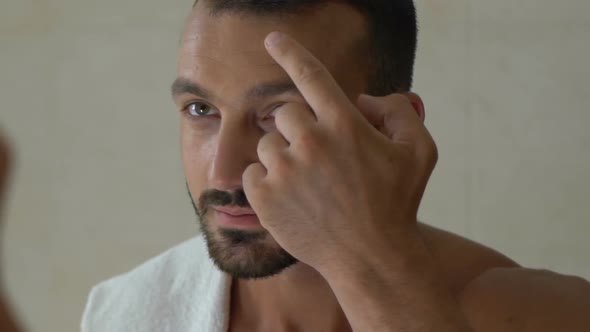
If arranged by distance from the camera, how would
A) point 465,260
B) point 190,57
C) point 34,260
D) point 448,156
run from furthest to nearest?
point 34,260 → point 448,156 → point 465,260 → point 190,57

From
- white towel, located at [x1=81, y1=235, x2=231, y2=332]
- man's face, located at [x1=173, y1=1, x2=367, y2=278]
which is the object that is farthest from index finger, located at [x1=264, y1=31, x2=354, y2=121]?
white towel, located at [x1=81, y1=235, x2=231, y2=332]

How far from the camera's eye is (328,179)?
563mm

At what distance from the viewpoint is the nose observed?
68 cm

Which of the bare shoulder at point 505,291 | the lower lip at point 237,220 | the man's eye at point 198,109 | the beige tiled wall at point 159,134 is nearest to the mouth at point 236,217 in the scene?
the lower lip at point 237,220

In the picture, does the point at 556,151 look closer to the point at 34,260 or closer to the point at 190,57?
the point at 190,57

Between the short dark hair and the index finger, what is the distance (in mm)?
136

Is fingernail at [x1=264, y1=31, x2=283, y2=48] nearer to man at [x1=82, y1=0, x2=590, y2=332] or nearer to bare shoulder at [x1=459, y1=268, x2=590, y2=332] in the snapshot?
man at [x1=82, y1=0, x2=590, y2=332]

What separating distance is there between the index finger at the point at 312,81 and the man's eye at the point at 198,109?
19 centimetres

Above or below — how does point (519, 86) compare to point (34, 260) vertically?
above

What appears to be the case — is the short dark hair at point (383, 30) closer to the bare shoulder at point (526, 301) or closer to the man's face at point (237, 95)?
the man's face at point (237, 95)

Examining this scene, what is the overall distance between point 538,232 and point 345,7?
0.47 m

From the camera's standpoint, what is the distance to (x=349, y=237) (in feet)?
1.86

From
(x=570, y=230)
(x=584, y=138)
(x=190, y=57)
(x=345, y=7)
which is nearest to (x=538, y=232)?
(x=570, y=230)

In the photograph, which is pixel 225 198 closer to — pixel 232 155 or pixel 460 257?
pixel 232 155
